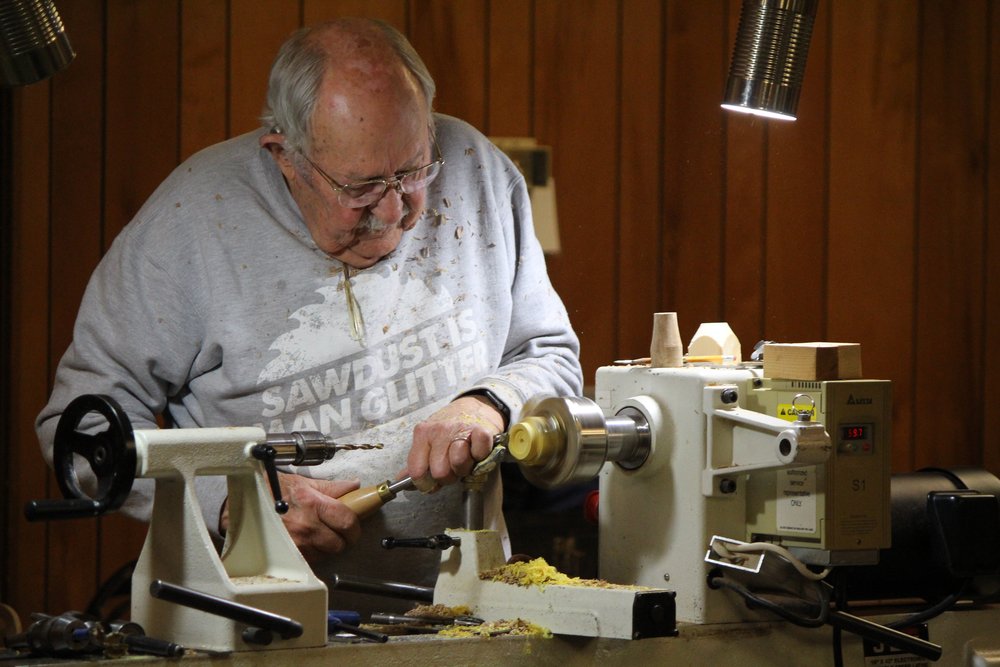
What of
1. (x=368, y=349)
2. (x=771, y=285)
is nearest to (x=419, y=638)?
(x=368, y=349)

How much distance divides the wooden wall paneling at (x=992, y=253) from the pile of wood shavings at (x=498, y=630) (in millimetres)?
2192

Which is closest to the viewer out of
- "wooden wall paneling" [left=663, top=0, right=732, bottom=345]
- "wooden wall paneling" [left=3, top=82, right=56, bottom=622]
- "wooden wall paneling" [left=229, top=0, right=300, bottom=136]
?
"wooden wall paneling" [left=3, top=82, right=56, bottom=622]

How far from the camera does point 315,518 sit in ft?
5.87

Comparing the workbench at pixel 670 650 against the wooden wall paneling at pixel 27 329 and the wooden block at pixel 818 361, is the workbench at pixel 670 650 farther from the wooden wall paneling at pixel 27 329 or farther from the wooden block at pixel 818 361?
the wooden wall paneling at pixel 27 329

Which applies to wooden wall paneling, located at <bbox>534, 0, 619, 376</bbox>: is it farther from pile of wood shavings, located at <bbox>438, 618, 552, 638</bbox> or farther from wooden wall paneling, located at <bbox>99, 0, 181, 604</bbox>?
pile of wood shavings, located at <bbox>438, 618, 552, 638</bbox>

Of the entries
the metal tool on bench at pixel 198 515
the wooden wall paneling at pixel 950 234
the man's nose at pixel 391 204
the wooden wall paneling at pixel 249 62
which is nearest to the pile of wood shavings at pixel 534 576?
the metal tool on bench at pixel 198 515

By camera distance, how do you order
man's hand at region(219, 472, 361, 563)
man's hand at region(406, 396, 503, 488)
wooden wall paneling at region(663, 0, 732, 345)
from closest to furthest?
man's hand at region(406, 396, 503, 488)
man's hand at region(219, 472, 361, 563)
wooden wall paneling at region(663, 0, 732, 345)

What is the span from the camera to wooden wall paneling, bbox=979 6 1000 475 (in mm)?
3264

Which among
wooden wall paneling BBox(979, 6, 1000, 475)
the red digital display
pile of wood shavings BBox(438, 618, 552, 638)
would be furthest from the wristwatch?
wooden wall paneling BBox(979, 6, 1000, 475)

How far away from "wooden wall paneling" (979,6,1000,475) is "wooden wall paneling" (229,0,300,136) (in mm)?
1818

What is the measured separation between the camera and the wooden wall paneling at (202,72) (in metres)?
2.69

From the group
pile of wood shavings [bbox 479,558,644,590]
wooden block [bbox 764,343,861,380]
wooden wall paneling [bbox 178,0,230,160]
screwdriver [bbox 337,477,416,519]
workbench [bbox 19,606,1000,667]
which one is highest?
wooden wall paneling [bbox 178,0,230,160]

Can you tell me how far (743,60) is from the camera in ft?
6.26

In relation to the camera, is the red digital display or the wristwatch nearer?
the red digital display
